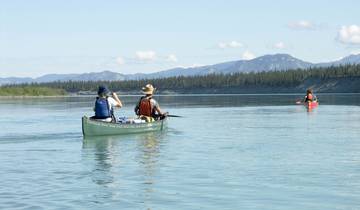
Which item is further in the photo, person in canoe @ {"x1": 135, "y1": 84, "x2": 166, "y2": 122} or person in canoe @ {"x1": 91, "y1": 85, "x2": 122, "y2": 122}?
person in canoe @ {"x1": 135, "y1": 84, "x2": 166, "y2": 122}

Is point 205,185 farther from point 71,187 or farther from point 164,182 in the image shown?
point 71,187

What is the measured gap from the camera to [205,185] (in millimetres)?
17156

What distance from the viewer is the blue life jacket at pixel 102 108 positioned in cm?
3120

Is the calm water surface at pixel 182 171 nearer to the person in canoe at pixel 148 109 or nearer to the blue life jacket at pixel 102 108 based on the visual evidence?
the blue life jacket at pixel 102 108

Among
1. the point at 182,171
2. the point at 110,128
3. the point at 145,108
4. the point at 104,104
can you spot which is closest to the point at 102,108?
the point at 104,104

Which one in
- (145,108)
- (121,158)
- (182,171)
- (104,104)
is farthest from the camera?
(145,108)

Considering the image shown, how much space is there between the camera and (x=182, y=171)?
1967cm

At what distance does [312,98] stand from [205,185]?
173ft

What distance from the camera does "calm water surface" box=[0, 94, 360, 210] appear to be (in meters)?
15.3

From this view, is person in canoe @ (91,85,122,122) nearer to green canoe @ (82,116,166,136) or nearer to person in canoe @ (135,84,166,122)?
green canoe @ (82,116,166,136)

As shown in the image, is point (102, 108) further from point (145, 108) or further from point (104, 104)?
point (145, 108)

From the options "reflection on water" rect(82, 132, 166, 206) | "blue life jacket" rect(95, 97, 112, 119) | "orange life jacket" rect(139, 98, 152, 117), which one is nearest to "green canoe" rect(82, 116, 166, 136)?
"reflection on water" rect(82, 132, 166, 206)

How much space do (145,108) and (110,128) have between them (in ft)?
12.6

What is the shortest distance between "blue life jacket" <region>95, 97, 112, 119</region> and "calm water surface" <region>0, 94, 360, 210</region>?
3.81ft
